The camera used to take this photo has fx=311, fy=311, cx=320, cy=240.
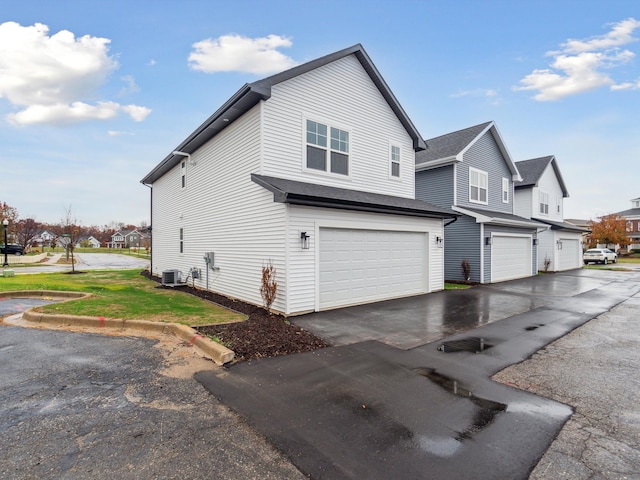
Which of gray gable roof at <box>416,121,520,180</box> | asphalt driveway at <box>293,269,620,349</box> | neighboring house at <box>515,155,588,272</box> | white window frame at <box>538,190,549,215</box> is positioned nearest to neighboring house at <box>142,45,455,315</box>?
asphalt driveway at <box>293,269,620,349</box>

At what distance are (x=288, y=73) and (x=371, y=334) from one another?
7831 mm

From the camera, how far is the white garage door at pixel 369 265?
920cm

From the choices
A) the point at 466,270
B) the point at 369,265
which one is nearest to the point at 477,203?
the point at 466,270

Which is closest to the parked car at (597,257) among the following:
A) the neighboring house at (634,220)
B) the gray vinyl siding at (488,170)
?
the gray vinyl siding at (488,170)

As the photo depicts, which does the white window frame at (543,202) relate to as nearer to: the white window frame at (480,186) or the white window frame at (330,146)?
the white window frame at (480,186)

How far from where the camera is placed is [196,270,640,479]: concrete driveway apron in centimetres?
276

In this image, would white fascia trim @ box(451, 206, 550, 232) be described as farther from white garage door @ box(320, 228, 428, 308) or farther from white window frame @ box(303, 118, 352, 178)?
white window frame @ box(303, 118, 352, 178)

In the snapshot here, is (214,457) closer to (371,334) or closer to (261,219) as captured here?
(371,334)

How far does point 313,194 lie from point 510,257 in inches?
568

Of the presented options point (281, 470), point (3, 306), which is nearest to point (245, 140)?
point (3, 306)

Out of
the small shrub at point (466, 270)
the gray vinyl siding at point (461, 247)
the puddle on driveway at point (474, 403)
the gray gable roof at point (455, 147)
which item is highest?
the gray gable roof at point (455, 147)

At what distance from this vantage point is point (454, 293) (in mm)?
12570

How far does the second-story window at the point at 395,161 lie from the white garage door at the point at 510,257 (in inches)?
280

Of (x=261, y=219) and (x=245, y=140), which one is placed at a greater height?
(x=245, y=140)
